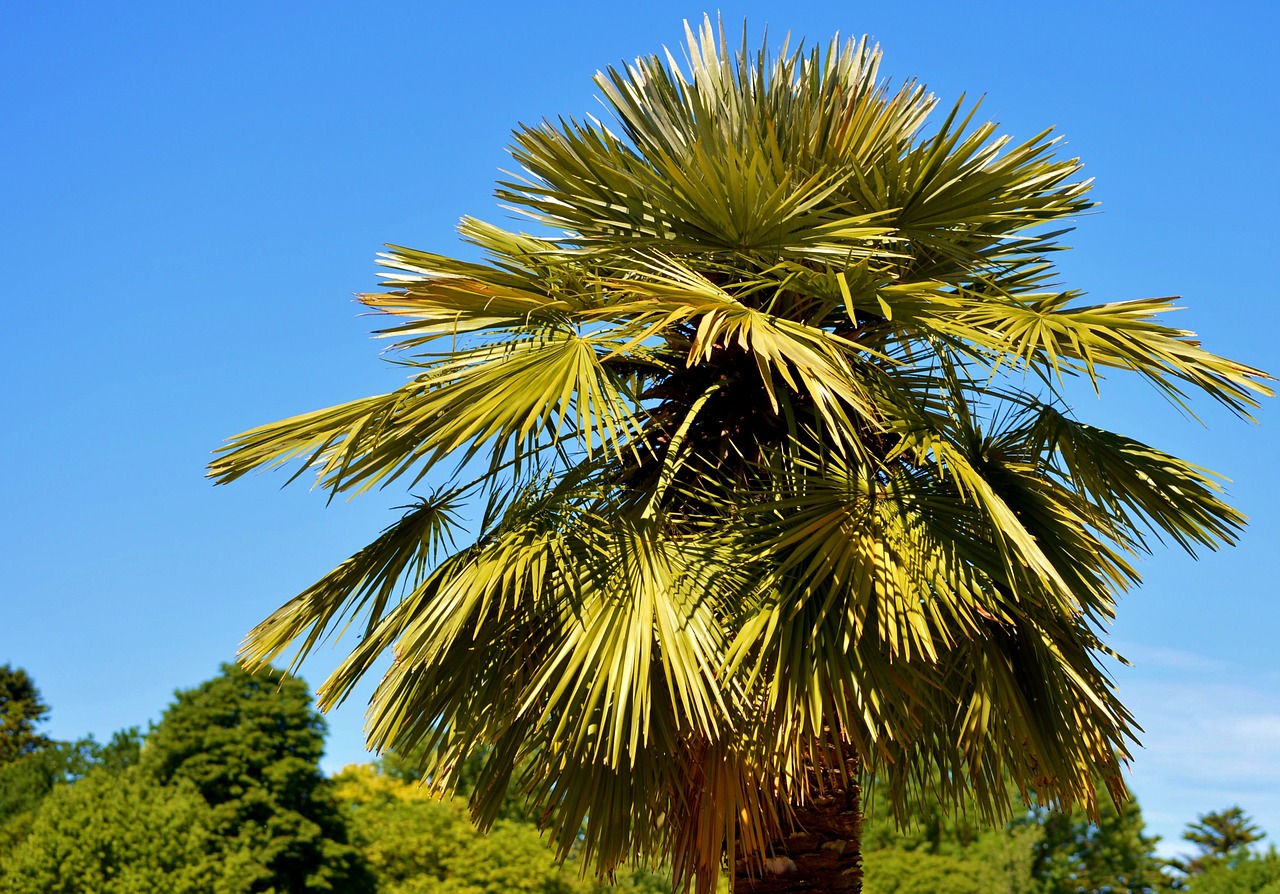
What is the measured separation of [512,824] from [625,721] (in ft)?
105

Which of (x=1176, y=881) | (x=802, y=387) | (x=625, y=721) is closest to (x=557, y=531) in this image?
(x=625, y=721)

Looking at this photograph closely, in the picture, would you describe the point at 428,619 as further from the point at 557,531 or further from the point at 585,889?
the point at 585,889

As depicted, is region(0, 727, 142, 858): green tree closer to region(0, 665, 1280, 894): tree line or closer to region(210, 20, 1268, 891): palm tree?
region(0, 665, 1280, 894): tree line

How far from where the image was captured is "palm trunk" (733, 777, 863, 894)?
612 cm

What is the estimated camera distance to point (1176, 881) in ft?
149

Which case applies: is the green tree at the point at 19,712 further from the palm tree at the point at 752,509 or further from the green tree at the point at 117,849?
the palm tree at the point at 752,509

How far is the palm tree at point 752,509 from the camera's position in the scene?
17.9 feet

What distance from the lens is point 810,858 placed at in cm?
613

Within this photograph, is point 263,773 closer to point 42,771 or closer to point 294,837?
point 294,837

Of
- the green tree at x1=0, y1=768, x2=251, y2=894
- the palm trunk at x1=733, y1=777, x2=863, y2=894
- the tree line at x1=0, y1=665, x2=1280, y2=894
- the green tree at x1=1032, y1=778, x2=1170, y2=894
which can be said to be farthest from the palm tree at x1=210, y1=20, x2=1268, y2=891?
the green tree at x1=1032, y1=778, x2=1170, y2=894

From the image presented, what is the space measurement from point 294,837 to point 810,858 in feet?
95.4

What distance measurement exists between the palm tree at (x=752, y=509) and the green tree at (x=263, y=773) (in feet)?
91.2

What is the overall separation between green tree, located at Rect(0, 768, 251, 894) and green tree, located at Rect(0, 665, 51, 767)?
2351 cm

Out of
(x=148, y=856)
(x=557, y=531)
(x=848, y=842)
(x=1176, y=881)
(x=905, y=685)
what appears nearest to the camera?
(x=905, y=685)
